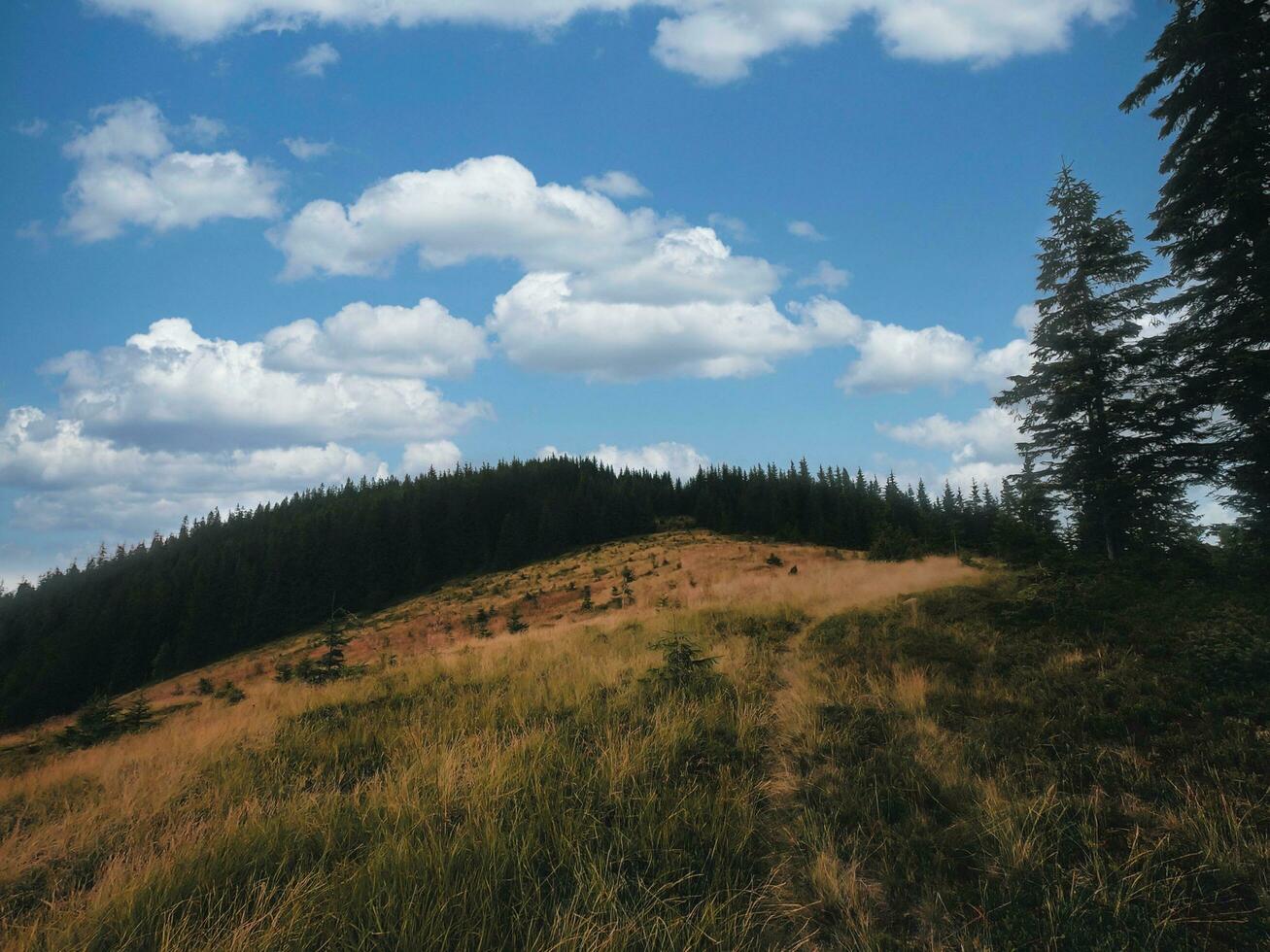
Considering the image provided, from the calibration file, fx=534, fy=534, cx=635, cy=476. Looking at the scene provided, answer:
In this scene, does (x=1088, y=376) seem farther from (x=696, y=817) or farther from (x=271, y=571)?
(x=271, y=571)

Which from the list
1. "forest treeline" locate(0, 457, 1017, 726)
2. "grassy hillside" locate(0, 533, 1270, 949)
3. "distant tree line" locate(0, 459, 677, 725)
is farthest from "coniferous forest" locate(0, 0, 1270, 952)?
"distant tree line" locate(0, 459, 677, 725)

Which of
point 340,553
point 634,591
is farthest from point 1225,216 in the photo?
point 340,553

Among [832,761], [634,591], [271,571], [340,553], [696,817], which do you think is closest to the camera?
[696,817]

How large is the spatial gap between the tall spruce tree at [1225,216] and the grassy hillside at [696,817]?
9.17m

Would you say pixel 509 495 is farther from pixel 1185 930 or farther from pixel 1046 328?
pixel 1185 930

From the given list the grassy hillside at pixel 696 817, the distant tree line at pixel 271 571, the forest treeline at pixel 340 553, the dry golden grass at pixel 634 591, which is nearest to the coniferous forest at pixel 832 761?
the grassy hillside at pixel 696 817

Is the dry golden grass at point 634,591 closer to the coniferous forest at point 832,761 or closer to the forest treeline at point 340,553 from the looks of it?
the coniferous forest at point 832,761

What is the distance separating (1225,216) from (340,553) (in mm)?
89441

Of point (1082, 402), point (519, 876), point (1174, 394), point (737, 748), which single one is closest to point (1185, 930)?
point (737, 748)

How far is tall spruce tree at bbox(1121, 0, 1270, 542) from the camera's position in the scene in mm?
11875

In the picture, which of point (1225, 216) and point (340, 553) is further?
point (340, 553)

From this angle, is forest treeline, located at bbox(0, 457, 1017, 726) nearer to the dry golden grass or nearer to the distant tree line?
the distant tree line

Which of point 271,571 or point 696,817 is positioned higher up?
point 696,817

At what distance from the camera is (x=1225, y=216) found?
12.7 meters
